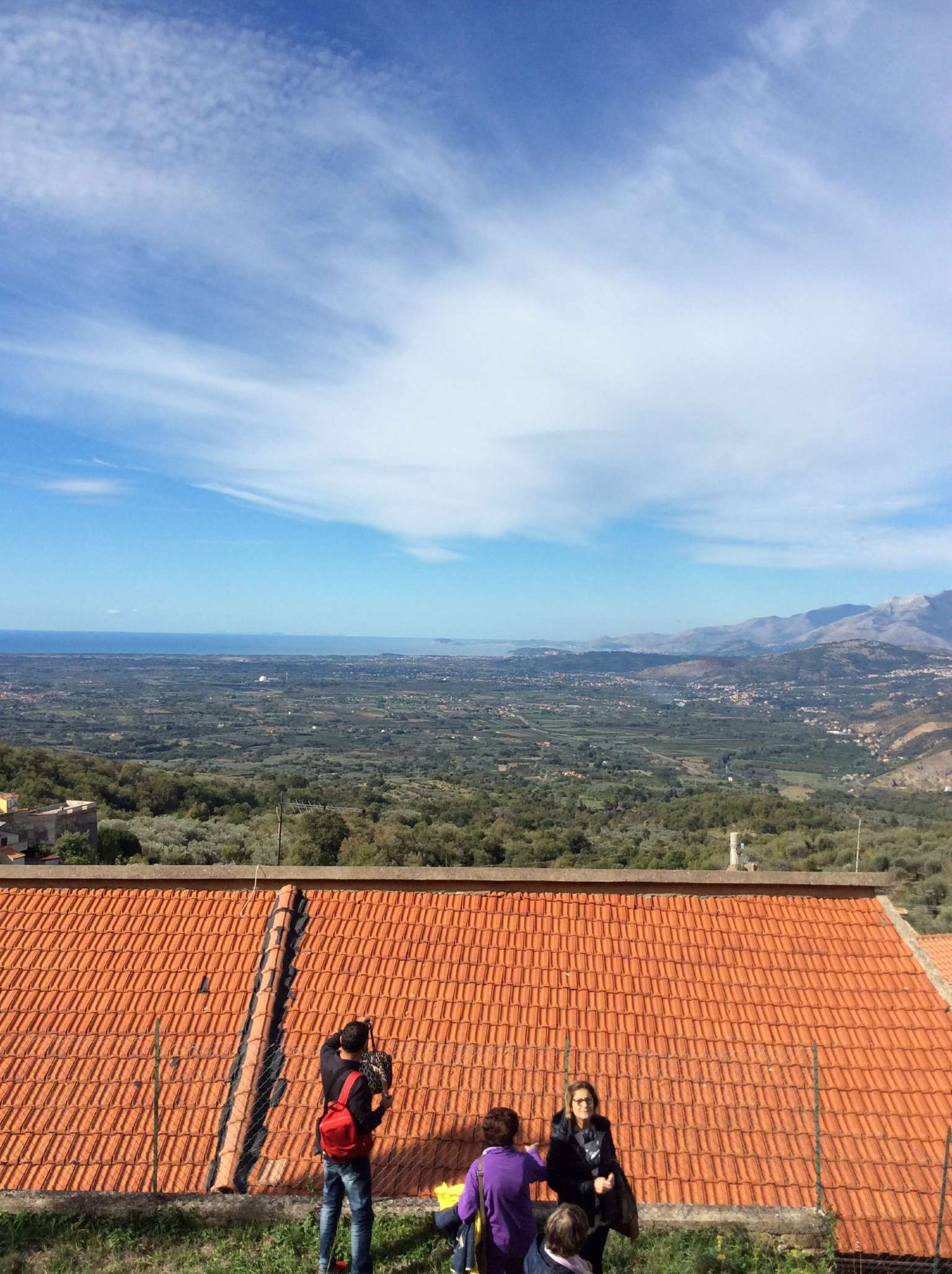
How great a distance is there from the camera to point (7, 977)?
6.06 m

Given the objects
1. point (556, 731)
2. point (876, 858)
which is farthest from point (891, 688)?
point (876, 858)

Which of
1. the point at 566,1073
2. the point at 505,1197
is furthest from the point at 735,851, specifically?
the point at 505,1197

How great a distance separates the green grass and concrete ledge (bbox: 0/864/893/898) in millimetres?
2957

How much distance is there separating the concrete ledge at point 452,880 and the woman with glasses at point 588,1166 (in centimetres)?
348

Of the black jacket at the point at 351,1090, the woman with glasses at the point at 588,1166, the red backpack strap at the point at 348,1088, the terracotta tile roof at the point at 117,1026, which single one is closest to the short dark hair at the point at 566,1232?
the woman with glasses at the point at 588,1166

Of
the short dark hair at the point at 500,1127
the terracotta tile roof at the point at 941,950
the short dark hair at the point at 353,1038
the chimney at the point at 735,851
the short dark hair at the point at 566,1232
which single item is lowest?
the terracotta tile roof at the point at 941,950

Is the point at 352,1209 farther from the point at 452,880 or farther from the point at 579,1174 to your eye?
the point at 452,880

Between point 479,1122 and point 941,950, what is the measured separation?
8.83m

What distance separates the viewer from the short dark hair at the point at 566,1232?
9.42ft

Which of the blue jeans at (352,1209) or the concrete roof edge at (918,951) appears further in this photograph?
the concrete roof edge at (918,951)

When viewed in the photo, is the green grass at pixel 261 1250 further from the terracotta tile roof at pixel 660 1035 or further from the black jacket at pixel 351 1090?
the black jacket at pixel 351 1090

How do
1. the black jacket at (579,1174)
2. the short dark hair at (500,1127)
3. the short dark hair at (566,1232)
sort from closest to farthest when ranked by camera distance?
the short dark hair at (566,1232) → the short dark hair at (500,1127) → the black jacket at (579,1174)

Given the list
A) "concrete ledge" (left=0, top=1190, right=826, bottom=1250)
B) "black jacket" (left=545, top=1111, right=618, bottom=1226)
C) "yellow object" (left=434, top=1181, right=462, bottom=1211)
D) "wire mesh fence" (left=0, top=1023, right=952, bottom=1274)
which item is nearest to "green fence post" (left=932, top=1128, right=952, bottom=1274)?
"wire mesh fence" (left=0, top=1023, right=952, bottom=1274)

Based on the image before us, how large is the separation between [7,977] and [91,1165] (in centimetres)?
192
